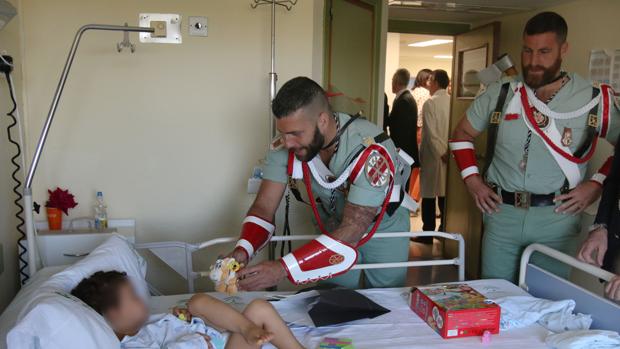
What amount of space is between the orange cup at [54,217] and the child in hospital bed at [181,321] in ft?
3.85

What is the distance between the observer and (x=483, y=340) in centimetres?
194

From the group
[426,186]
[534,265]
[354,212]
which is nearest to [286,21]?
[354,212]

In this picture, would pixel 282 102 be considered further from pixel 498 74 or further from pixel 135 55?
pixel 498 74

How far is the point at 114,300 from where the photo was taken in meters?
1.92

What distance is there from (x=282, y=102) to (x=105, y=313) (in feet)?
3.32

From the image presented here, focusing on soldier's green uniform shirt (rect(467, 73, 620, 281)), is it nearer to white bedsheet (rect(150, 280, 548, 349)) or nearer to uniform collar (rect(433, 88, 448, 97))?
white bedsheet (rect(150, 280, 548, 349))

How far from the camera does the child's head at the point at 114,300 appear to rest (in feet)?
6.11

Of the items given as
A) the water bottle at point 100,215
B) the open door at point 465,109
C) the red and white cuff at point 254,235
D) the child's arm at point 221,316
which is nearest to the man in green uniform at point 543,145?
the red and white cuff at point 254,235

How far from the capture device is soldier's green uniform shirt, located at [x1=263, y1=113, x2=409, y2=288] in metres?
2.05

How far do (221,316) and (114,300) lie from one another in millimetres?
399

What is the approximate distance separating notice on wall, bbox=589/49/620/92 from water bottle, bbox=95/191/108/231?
10.3ft

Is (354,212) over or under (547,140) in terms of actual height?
under

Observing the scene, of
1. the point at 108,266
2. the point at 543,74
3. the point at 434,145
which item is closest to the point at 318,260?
the point at 108,266

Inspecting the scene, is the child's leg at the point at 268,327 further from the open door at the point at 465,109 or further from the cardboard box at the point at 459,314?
the open door at the point at 465,109
